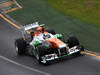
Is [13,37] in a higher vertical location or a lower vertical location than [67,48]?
lower

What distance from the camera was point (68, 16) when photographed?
27.7 meters

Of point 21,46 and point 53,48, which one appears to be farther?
point 21,46

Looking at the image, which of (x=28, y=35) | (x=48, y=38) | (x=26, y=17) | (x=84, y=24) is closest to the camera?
(x=48, y=38)

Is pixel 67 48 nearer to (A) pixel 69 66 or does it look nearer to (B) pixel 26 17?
(A) pixel 69 66

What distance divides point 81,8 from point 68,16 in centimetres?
175

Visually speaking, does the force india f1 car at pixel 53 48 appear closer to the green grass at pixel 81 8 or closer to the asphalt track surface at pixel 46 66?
the asphalt track surface at pixel 46 66

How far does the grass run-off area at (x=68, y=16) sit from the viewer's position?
23.9 meters

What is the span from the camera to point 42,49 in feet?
67.9

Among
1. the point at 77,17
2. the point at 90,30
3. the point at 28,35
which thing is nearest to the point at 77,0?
the point at 77,17

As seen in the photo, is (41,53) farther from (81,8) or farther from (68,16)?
(81,8)

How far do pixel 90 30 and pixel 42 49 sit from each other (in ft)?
16.4

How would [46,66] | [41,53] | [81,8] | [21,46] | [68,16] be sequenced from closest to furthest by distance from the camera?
[46,66], [41,53], [21,46], [68,16], [81,8]

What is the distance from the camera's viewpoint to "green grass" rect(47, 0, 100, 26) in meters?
27.0

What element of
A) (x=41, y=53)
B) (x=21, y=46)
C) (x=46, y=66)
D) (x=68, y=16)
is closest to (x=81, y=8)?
(x=68, y=16)
